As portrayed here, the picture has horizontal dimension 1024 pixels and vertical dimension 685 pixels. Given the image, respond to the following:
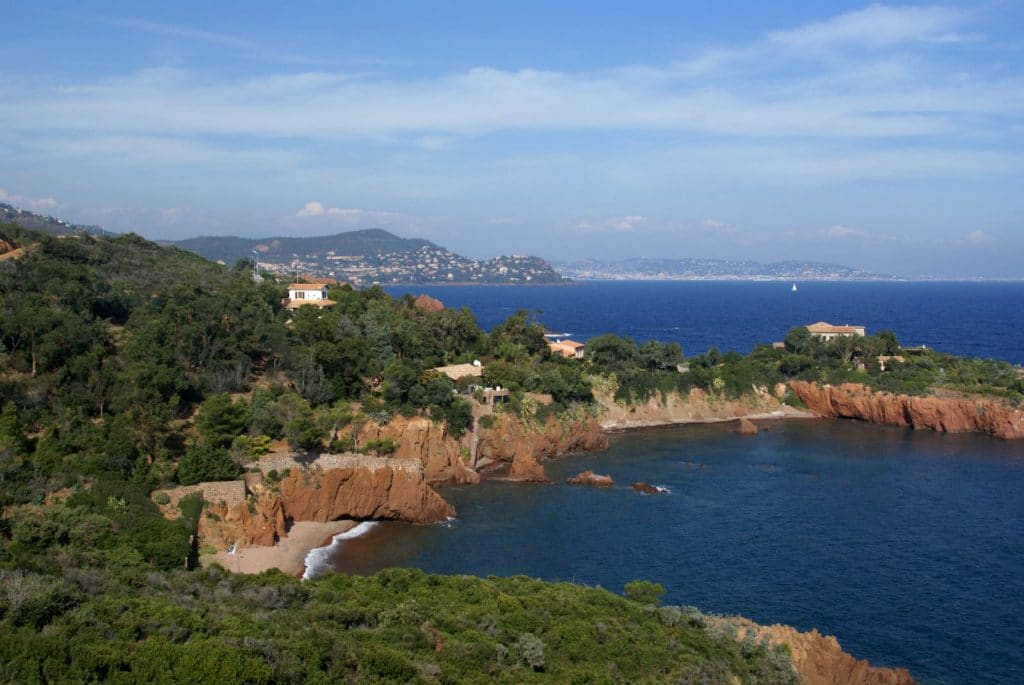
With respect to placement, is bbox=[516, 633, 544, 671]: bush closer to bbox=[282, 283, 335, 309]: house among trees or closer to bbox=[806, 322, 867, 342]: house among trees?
bbox=[282, 283, 335, 309]: house among trees

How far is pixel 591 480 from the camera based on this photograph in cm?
4625

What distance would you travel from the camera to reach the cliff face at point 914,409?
60.4m

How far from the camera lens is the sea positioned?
95.9ft

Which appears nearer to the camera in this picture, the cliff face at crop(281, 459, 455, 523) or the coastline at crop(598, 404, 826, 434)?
the cliff face at crop(281, 459, 455, 523)

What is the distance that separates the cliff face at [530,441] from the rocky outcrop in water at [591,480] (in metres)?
1.71

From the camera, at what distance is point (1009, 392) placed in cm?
6309

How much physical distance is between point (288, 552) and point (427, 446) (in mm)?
12243

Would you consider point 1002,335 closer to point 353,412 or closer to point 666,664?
point 353,412

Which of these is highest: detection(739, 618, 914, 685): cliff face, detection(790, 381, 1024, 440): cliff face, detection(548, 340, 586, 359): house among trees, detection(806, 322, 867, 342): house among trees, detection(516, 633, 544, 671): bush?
detection(806, 322, 867, 342): house among trees

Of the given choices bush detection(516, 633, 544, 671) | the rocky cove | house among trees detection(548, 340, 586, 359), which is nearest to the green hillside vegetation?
bush detection(516, 633, 544, 671)

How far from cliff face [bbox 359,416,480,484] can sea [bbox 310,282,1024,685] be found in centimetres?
143

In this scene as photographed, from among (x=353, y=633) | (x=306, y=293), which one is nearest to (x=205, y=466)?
(x=353, y=633)

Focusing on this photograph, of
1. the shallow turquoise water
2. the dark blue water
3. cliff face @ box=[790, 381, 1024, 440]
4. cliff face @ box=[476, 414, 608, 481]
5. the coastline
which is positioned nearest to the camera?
the shallow turquoise water

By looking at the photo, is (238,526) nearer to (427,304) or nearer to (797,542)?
(797,542)
